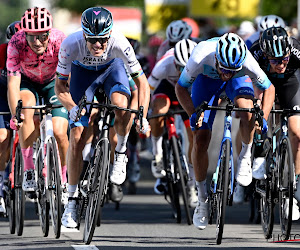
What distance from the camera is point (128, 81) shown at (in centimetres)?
1043

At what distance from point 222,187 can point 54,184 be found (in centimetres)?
171

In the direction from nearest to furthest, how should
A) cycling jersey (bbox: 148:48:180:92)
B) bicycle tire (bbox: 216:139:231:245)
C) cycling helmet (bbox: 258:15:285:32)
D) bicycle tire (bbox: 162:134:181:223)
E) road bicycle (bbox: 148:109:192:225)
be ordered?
bicycle tire (bbox: 216:139:231:245), road bicycle (bbox: 148:109:192:225), bicycle tire (bbox: 162:134:181:223), cycling jersey (bbox: 148:48:180:92), cycling helmet (bbox: 258:15:285:32)

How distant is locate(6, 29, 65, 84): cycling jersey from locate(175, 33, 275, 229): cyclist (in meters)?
1.56

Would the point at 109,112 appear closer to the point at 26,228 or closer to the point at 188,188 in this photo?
the point at 26,228

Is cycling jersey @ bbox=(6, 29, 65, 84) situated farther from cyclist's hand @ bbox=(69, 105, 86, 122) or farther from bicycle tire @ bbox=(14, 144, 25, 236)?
cyclist's hand @ bbox=(69, 105, 86, 122)

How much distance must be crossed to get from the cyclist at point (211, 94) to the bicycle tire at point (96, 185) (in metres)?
0.92

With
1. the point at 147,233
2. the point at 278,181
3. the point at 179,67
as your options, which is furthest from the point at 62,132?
the point at 278,181

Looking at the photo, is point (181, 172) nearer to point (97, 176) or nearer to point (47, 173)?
point (47, 173)

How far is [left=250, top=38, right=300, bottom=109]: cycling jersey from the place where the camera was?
11.3 meters

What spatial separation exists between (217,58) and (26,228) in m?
3.17

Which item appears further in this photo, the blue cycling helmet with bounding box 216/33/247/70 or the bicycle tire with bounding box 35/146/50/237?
the bicycle tire with bounding box 35/146/50/237

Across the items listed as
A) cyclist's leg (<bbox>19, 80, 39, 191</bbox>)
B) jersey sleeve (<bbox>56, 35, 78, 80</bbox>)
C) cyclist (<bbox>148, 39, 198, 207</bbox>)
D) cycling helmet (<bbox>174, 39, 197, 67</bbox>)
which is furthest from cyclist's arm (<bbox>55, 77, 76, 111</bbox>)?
cyclist (<bbox>148, 39, 198, 207</bbox>)

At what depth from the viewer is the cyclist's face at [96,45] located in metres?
9.95

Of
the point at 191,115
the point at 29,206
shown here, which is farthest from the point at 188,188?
the point at 191,115
